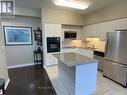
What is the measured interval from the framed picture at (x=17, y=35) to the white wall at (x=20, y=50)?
187mm

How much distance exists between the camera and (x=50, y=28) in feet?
14.9

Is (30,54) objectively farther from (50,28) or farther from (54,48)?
(50,28)

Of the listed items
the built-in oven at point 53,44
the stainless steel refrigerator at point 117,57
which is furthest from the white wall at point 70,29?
the stainless steel refrigerator at point 117,57

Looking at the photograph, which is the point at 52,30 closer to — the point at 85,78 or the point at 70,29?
the point at 70,29

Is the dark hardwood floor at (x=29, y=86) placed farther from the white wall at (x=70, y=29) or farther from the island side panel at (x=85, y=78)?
the white wall at (x=70, y=29)

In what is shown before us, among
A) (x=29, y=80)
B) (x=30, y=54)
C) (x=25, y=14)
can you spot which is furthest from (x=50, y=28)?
(x=29, y=80)

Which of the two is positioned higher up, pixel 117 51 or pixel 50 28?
pixel 50 28

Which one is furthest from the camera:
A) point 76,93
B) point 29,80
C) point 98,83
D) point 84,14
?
point 84,14

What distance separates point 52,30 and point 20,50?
1953 millimetres

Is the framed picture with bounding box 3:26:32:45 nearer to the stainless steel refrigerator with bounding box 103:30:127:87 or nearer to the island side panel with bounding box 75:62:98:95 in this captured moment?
the island side panel with bounding box 75:62:98:95

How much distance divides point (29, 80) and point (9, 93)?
32.6 inches

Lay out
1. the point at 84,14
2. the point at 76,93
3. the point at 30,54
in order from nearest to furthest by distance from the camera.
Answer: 1. the point at 76,93
2. the point at 30,54
3. the point at 84,14

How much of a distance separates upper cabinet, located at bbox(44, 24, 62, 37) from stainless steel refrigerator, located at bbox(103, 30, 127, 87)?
2.40 meters

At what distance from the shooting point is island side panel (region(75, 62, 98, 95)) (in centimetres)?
219
